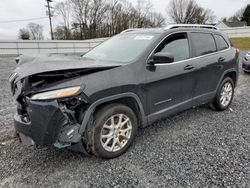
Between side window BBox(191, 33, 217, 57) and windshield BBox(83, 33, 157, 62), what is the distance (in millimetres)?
900

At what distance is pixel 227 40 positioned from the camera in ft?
14.4

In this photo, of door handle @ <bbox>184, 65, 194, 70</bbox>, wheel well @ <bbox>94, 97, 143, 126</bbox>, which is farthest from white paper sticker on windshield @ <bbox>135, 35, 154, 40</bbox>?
wheel well @ <bbox>94, 97, 143, 126</bbox>

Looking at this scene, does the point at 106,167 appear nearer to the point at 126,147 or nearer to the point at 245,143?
the point at 126,147

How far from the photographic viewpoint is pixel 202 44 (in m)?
3.73

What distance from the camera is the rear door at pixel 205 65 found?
3.52 metres

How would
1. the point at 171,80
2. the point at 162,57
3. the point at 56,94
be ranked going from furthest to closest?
the point at 171,80, the point at 162,57, the point at 56,94

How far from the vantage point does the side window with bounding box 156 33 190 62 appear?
3.16 meters

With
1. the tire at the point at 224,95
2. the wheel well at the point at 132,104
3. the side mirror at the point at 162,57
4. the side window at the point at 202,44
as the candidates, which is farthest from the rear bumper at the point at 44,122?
the tire at the point at 224,95

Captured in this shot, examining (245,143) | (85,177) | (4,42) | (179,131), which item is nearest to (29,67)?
(85,177)

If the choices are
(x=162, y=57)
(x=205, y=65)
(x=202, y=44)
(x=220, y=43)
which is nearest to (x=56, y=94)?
(x=162, y=57)

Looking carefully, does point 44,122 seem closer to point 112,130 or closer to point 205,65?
point 112,130

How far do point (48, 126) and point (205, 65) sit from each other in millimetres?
2849

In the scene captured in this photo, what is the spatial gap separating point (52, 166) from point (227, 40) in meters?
4.21

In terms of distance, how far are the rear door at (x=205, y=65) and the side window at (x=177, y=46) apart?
18cm
